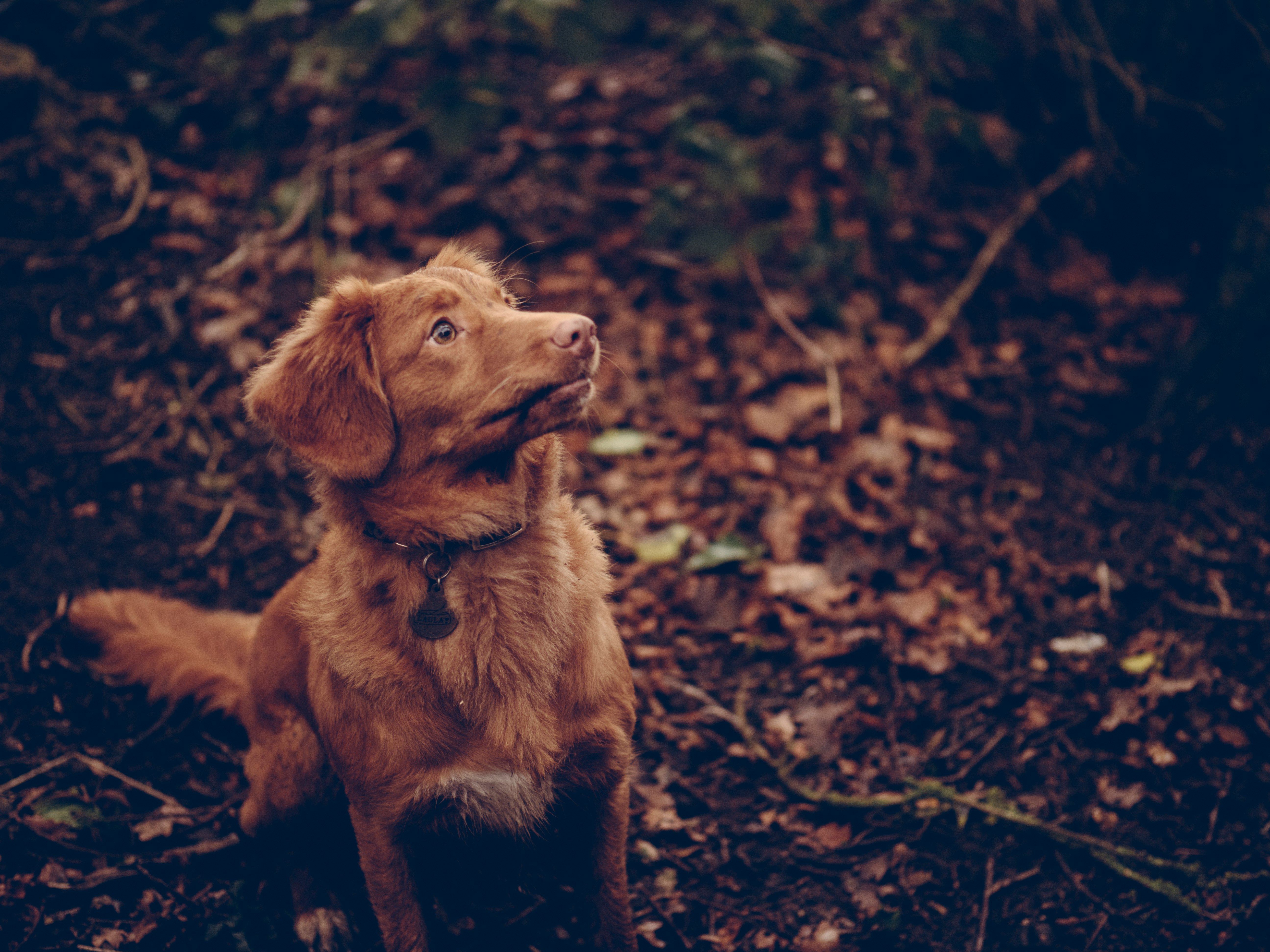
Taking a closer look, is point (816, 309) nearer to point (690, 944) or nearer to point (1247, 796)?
point (1247, 796)

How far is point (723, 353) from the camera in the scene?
495 centimetres

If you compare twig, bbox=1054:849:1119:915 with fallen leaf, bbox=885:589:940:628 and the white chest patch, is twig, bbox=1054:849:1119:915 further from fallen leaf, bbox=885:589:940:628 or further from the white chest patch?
the white chest patch

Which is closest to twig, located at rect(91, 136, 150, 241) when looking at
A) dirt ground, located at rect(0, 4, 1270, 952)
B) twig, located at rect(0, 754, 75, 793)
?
dirt ground, located at rect(0, 4, 1270, 952)

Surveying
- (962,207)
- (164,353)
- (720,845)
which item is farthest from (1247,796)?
(164,353)

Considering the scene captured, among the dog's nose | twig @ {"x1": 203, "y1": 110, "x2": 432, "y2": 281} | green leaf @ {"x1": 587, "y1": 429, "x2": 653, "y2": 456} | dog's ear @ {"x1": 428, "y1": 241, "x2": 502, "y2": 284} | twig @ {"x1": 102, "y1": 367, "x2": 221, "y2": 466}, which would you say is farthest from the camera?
twig @ {"x1": 203, "y1": 110, "x2": 432, "y2": 281}

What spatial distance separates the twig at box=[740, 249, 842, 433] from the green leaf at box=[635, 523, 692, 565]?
3.55 feet

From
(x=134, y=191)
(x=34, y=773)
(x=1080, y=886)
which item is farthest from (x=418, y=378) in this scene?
(x=134, y=191)

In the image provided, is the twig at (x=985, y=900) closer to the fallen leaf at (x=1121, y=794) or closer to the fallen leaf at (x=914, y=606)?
the fallen leaf at (x=1121, y=794)

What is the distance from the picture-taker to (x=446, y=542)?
2182mm

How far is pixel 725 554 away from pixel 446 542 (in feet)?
6.12

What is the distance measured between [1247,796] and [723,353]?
3150 millimetres

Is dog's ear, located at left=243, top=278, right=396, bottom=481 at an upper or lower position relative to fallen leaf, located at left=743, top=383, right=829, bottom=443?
upper

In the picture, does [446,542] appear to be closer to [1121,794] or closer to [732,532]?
[732,532]

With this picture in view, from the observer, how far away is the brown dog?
A: 6.97ft
